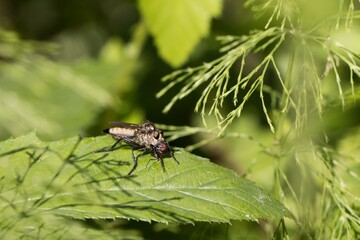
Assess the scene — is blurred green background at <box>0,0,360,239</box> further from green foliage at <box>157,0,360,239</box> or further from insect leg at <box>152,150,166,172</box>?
insect leg at <box>152,150,166,172</box>

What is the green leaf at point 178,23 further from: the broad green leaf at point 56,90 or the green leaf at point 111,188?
the green leaf at point 111,188

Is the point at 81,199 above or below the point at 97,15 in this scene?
below

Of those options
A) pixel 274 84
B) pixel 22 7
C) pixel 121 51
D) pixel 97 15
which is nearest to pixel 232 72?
pixel 274 84

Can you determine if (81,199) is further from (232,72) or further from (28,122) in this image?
(232,72)

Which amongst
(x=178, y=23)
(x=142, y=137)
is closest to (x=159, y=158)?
(x=142, y=137)

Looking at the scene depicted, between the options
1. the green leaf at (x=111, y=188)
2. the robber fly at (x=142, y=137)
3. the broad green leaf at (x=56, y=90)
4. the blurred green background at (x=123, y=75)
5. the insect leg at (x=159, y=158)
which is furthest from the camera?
the broad green leaf at (x=56, y=90)

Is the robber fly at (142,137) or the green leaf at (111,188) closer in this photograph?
the green leaf at (111,188)

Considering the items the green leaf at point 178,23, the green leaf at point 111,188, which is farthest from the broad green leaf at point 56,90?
the green leaf at point 111,188
